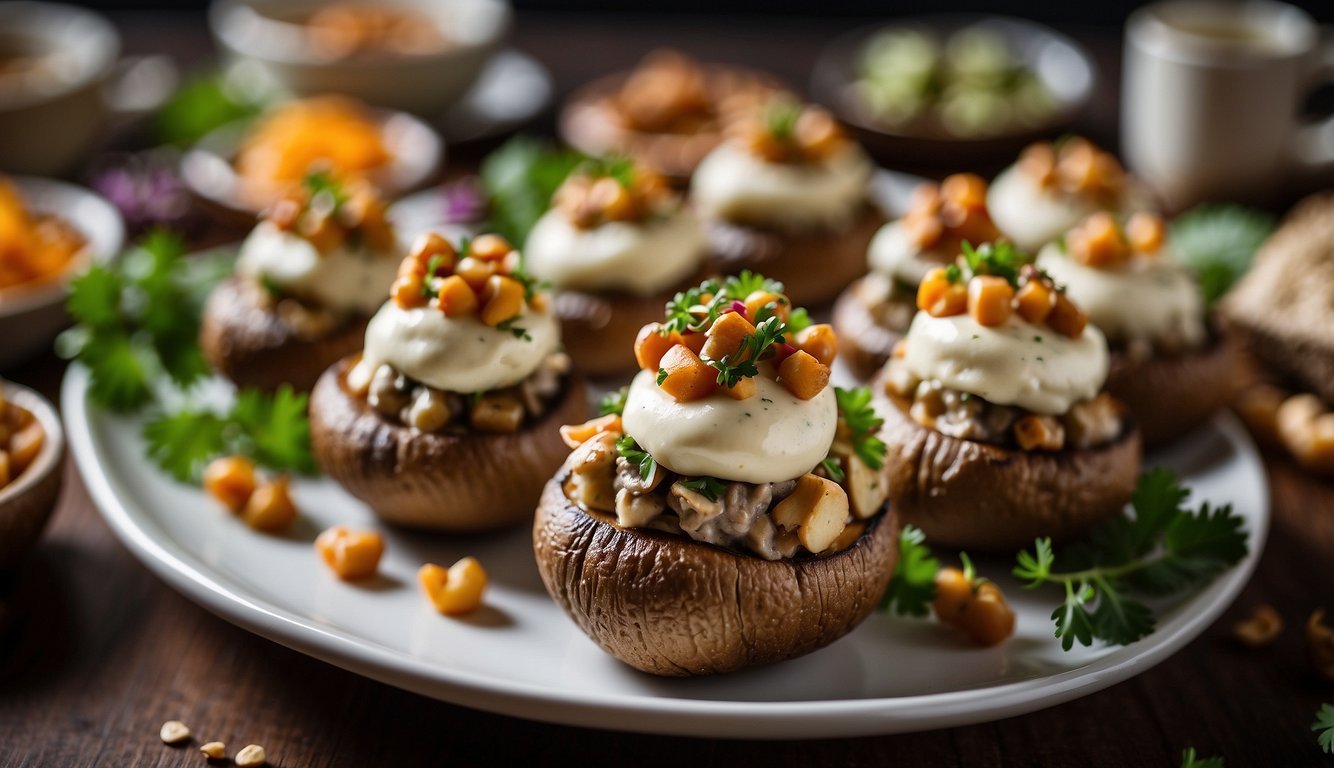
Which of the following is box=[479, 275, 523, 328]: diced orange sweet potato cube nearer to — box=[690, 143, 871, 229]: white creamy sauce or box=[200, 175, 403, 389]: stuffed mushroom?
box=[200, 175, 403, 389]: stuffed mushroom

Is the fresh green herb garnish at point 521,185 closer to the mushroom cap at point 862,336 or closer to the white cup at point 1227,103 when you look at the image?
the mushroom cap at point 862,336

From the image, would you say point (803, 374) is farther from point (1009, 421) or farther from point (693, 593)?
point (1009, 421)

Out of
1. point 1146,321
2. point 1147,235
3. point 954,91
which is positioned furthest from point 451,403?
point 954,91

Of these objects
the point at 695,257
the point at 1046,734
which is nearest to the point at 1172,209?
the point at 695,257

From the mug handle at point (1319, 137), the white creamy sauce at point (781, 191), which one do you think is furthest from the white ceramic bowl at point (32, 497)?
the mug handle at point (1319, 137)

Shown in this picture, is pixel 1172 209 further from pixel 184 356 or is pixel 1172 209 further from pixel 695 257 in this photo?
pixel 184 356
